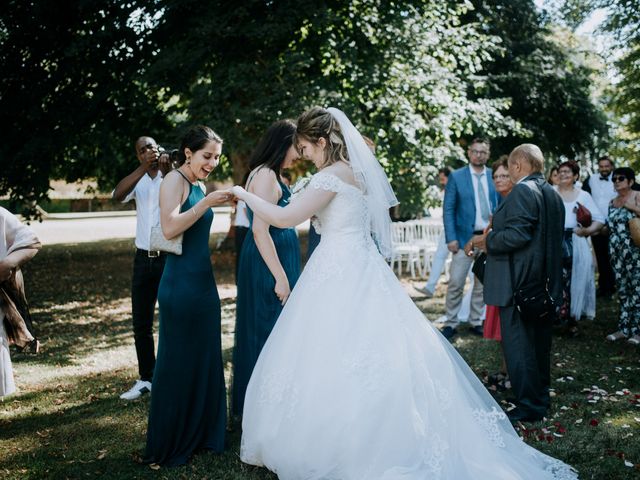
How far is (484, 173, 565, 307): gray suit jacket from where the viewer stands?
4.60m

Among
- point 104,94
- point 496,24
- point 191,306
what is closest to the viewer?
point 191,306

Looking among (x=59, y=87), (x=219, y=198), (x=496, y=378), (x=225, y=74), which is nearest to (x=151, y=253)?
(x=219, y=198)

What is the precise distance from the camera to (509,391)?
5.52 m

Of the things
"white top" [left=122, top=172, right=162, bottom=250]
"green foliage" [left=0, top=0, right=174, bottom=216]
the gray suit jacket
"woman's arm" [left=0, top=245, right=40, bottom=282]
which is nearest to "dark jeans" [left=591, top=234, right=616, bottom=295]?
the gray suit jacket

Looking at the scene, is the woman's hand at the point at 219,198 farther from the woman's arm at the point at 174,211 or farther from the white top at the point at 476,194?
the white top at the point at 476,194

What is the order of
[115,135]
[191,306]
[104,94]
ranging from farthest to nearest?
[115,135]
[104,94]
[191,306]

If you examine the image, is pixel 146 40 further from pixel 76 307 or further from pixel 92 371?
pixel 92 371

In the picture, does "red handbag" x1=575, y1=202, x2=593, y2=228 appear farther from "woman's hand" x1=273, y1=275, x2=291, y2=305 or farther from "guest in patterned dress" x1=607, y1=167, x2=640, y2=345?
"woman's hand" x1=273, y1=275, x2=291, y2=305

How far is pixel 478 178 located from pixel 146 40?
7309 millimetres

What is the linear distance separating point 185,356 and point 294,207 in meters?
1.27

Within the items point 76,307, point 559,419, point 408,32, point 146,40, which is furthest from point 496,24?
point 559,419

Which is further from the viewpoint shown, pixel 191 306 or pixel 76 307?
pixel 76 307

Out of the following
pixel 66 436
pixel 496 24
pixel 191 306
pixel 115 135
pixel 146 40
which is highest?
pixel 496 24

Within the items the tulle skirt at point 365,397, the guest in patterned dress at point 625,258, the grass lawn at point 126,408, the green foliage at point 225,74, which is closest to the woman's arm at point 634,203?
the guest in patterned dress at point 625,258
